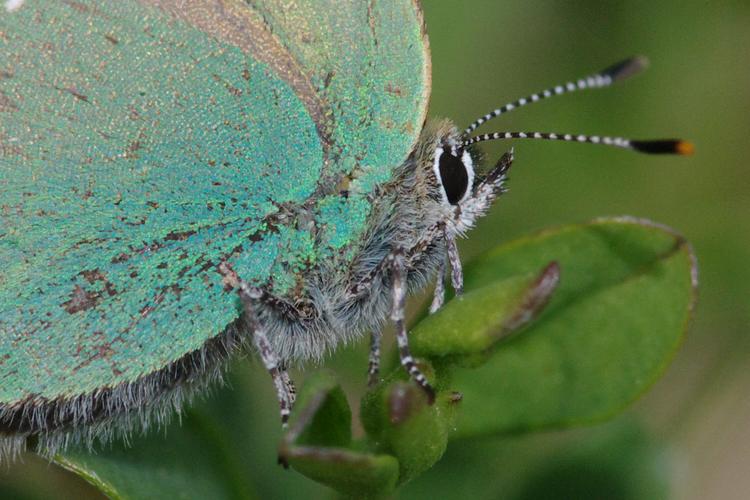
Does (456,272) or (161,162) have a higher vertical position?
(161,162)

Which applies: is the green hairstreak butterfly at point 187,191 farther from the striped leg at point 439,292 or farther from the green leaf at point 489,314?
the green leaf at point 489,314

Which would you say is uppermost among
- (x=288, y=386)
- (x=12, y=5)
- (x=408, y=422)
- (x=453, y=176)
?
(x=12, y=5)

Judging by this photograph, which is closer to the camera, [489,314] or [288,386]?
[489,314]

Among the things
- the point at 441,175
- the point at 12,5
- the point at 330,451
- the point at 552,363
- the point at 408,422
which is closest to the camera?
the point at 330,451

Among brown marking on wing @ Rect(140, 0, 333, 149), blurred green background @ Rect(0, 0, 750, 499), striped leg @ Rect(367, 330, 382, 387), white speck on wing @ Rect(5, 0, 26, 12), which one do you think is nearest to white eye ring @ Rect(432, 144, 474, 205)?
brown marking on wing @ Rect(140, 0, 333, 149)

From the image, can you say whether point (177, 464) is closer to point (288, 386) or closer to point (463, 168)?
point (288, 386)

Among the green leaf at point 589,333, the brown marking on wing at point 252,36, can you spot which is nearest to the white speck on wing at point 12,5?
the brown marking on wing at point 252,36

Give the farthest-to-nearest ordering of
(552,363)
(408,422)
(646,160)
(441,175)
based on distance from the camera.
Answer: (646,160) → (441,175) → (552,363) → (408,422)

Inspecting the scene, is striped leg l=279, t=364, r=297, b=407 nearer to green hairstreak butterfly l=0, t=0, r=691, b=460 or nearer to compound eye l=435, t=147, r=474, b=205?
green hairstreak butterfly l=0, t=0, r=691, b=460

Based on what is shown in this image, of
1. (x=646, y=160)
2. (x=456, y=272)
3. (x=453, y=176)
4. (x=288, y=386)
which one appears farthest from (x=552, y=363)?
(x=646, y=160)
